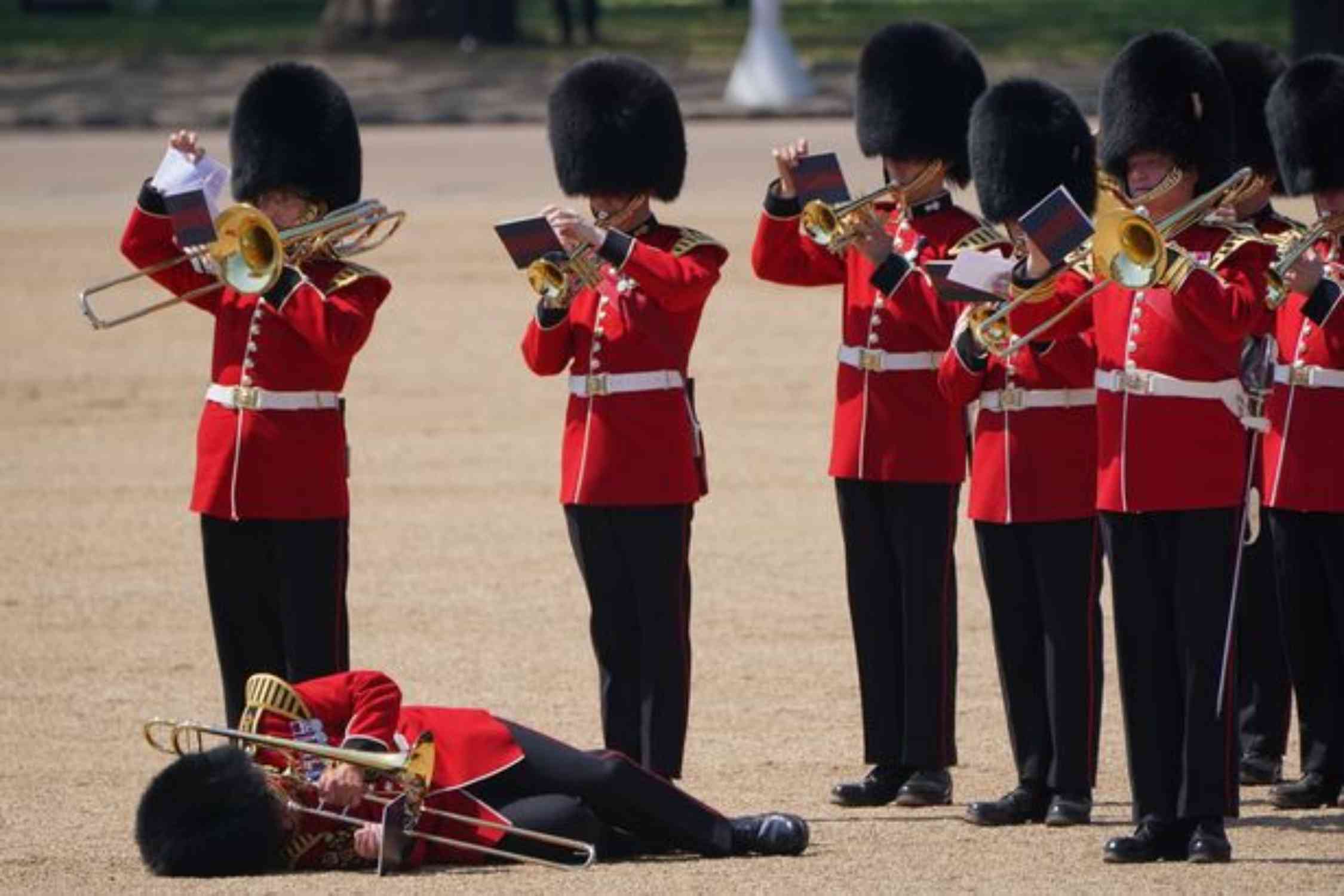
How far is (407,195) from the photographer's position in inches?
653

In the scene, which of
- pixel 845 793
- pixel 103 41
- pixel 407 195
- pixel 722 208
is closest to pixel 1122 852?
pixel 845 793

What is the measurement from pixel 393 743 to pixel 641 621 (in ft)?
2.92

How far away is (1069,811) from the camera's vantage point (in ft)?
21.1

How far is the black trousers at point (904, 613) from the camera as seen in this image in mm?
6789

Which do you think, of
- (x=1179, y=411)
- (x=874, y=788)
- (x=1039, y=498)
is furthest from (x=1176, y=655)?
(x=874, y=788)

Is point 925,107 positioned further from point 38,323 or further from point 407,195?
point 407,195

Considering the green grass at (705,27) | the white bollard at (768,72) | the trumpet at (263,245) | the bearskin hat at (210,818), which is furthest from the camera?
the green grass at (705,27)

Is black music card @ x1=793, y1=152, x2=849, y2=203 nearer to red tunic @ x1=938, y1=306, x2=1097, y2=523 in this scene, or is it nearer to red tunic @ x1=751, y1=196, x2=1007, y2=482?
red tunic @ x1=751, y1=196, x2=1007, y2=482

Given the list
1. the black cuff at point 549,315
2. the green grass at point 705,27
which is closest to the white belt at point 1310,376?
the black cuff at point 549,315

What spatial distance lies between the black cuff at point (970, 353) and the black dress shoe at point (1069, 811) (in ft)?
2.74

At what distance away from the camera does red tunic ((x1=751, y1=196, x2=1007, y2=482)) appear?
675 centimetres

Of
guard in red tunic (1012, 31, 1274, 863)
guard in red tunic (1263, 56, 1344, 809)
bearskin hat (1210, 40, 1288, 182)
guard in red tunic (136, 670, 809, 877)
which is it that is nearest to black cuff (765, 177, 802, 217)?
guard in red tunic (1012, 31, 1274, 863)

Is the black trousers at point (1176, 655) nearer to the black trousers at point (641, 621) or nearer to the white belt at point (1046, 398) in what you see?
the white belt at point (1046, 398)

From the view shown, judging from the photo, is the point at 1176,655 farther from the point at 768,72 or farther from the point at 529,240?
the point at 768,72
